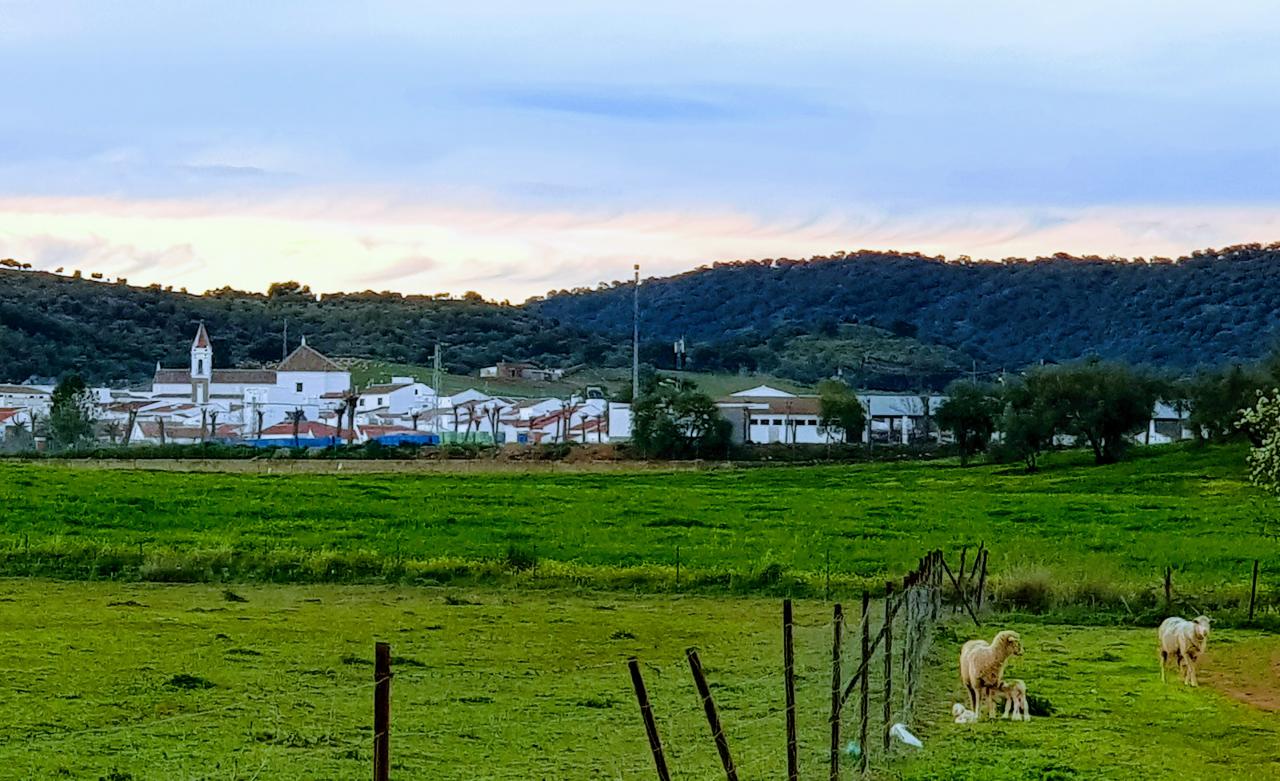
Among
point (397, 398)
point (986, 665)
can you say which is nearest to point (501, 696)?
point (986, 665)

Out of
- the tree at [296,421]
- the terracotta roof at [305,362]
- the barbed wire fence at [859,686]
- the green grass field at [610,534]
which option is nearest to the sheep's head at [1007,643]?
the barbed wire fence at [859,686]

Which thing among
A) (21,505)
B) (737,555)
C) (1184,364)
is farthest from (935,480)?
(1184,364)

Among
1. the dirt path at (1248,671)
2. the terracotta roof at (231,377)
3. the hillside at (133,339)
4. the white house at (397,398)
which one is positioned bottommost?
the dirt path at (1248,671)

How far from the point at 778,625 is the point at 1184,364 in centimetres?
16304

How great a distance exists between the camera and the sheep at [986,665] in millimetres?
17297

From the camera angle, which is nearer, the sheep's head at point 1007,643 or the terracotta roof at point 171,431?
the sheep's head at point 1007,643

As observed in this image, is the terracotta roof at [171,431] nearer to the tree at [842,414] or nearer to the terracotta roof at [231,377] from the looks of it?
the terracotta roof at [231,377]

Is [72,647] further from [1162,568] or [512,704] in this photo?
[1162,568]

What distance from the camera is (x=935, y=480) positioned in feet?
238

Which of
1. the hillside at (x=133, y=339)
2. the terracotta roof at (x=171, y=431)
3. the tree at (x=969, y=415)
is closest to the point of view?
the tree at (x=969, y=415)

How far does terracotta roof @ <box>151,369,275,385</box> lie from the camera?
138 metres

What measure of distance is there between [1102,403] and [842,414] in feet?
84.9

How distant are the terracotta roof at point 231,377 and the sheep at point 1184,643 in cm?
12275

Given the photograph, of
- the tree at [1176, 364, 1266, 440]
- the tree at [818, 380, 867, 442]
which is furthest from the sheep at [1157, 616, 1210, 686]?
the tree at [818, 380, 867, 442]
